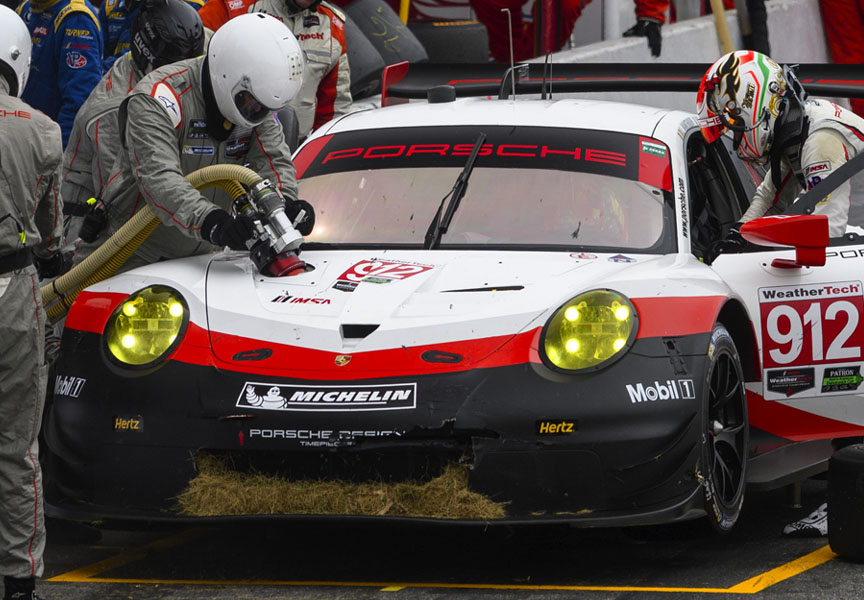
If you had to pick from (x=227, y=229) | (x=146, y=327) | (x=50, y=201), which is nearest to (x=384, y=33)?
(x=227, y=229)

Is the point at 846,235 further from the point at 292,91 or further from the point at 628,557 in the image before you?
the point at 292,91

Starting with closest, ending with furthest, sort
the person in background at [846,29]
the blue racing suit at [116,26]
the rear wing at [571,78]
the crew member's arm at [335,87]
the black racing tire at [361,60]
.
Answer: the rear wing at [571,78] < the blue racing suit at [116,26] < the crew member's arm at [335,87] < the black racing tire at [361,60] < the person in background at [846,29]

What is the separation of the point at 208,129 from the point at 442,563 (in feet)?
6.21

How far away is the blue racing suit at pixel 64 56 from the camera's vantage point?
25.1ft

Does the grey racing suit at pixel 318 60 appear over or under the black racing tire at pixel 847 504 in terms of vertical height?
over

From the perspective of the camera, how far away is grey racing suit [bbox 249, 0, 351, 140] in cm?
845

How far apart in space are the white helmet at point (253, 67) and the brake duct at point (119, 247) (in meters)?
0.31

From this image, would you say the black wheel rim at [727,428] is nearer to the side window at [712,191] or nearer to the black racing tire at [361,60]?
the side window at [712,191]

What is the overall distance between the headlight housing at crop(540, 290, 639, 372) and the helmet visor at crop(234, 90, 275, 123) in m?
1.59

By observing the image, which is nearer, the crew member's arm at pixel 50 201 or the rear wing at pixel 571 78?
the crew member's arm at pixel 50 201

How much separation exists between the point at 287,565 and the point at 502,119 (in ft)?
6.43

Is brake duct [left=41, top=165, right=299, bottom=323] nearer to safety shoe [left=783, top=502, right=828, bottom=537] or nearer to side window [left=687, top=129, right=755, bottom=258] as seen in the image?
side window [left=687, top=129, right=755, bottom=258]

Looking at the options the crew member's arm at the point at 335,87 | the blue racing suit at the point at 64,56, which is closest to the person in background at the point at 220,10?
the crew member's arm at the point at 335,87

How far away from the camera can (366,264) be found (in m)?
5.17
